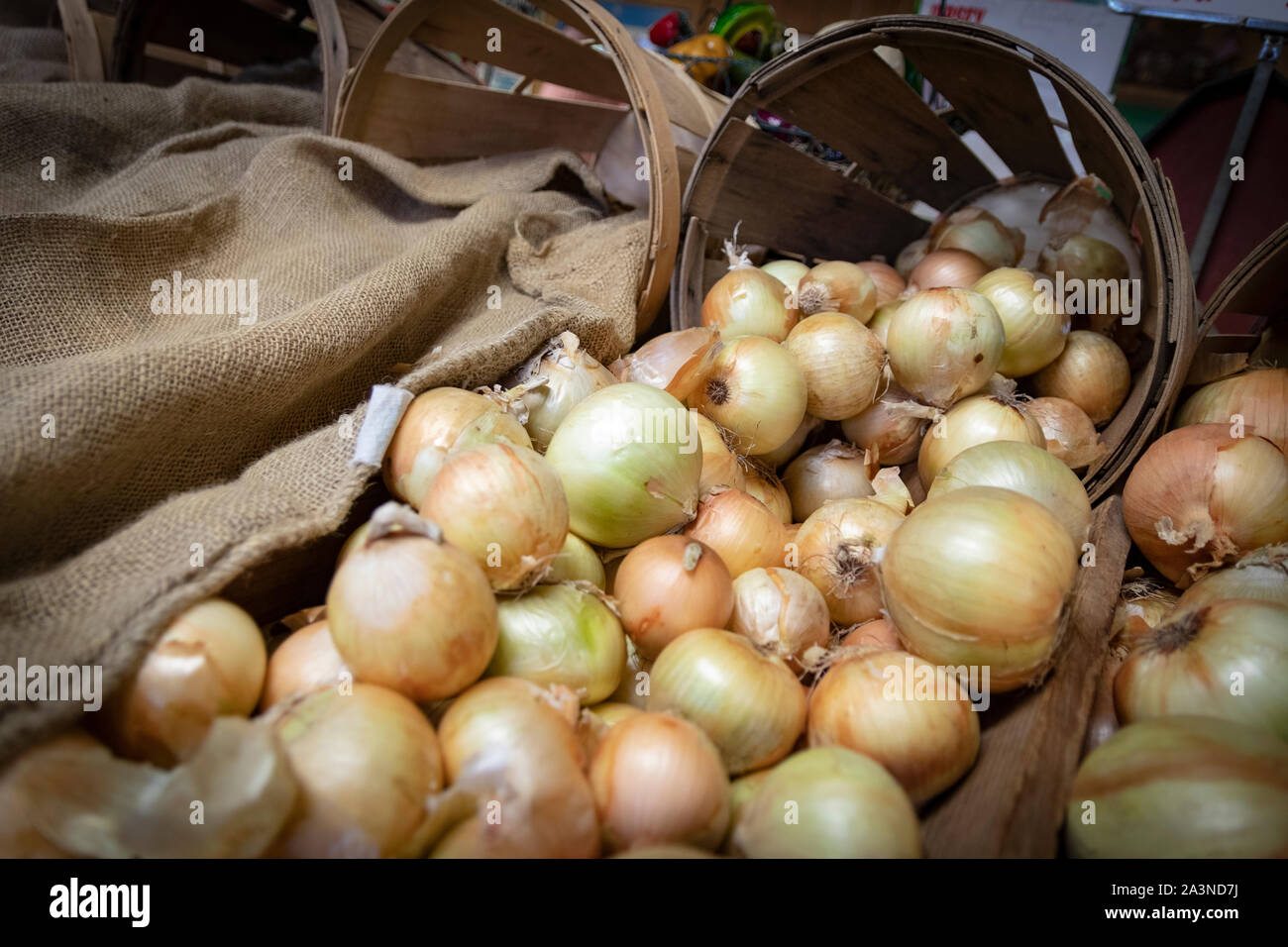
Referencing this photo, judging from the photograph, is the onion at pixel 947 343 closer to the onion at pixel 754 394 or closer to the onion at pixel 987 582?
the onion at pixel 754 394

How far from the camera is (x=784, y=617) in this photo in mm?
854

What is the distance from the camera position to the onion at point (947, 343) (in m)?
1.12

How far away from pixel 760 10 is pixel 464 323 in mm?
1902

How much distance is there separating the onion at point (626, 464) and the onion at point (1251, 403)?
0.84m

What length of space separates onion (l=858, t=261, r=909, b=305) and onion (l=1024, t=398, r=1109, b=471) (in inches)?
15.2

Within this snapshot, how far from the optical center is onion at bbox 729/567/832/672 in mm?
850

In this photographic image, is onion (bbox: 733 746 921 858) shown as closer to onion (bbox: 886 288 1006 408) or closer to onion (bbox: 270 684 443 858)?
onion (bbox: 270 684 443 858)

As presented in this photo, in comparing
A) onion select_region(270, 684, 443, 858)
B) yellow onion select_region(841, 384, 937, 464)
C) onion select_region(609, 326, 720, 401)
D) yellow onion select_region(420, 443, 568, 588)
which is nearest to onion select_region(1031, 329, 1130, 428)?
yellow onion select_region(841, 384, 937, 464)

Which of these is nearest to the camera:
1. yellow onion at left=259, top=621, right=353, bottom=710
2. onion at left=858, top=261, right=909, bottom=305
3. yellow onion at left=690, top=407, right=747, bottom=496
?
yellow onion at left=259, top=621, right=353, bottom=710

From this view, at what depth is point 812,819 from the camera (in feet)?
1.95

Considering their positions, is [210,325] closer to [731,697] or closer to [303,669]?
[303,669]

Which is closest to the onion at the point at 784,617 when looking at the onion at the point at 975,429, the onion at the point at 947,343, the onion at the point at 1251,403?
the onion at the point at 975,429
